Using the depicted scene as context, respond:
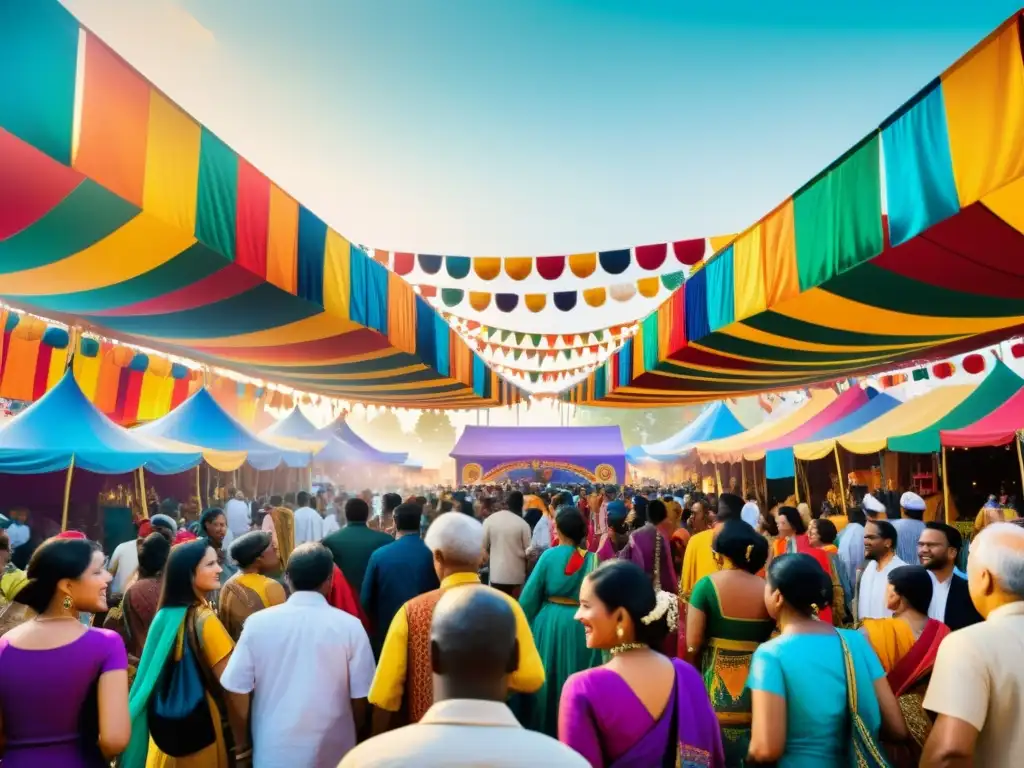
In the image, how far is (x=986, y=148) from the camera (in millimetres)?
2922

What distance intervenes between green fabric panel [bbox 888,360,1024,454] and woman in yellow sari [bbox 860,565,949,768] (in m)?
7.36

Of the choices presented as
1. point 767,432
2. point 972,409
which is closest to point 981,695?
point 972,409

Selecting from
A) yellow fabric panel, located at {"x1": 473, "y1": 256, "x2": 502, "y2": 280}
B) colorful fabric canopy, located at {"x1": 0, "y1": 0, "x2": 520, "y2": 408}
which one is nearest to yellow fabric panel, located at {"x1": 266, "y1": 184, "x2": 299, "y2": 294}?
colorful fabric canopy, located at {"x1": 0, "y1": 0, "x2": 520, "y2": 408}

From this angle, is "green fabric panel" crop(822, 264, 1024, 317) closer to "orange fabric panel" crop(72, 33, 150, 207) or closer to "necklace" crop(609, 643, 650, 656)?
"necklace" crop(609, 643, 650, 656)

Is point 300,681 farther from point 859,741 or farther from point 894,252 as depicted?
point 894,252

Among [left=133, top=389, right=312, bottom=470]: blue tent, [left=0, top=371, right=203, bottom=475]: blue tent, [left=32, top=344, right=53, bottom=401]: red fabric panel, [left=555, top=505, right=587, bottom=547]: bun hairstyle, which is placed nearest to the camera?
[left=555, top=505, right=587, bottom=547]: bun hairstyle

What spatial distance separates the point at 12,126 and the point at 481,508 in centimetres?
787

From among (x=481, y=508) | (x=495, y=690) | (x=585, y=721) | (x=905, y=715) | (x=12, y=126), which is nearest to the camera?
(x=495, y=690)

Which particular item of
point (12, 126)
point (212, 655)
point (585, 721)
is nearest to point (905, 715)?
point (585, 721)

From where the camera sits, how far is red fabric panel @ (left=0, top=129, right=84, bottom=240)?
9.09 feet

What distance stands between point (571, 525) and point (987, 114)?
280 cm

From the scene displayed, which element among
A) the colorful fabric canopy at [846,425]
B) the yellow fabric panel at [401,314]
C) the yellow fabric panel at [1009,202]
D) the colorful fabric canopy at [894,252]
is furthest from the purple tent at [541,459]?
the yellow fabric panel at [1009,202]

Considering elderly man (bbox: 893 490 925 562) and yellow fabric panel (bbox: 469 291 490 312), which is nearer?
elderly man (bbox: 893 490 925 562)

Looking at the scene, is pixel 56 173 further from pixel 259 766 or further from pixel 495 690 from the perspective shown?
pixel 495 690
